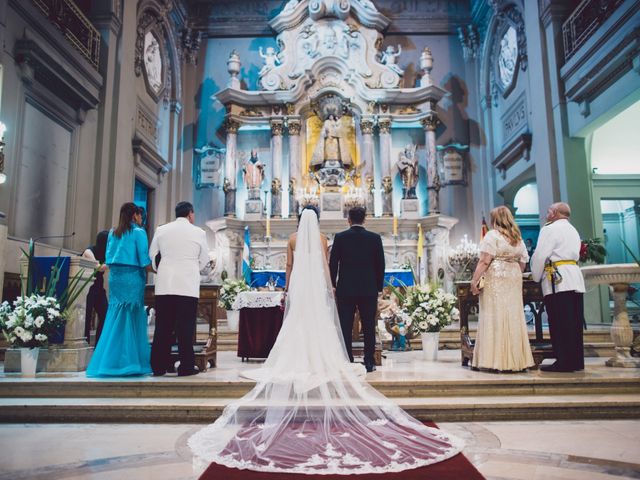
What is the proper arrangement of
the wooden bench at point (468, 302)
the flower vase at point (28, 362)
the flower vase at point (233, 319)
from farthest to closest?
1. the flower vase at point (233, 319)
2. the wooden bench at point (468, 302)
3. the flower vase at point (28, 362)

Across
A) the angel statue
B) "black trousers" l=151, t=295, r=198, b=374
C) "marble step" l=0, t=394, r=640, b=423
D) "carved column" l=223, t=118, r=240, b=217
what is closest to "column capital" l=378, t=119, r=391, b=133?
the angel statue

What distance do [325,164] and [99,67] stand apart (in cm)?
552

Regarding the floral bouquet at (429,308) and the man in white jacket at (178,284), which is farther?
the floral bouquet at (429,308)

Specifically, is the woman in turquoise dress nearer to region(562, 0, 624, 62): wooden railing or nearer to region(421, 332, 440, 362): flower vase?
region(421, 332, 440, 362): flower vase

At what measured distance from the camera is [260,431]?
3.41 meters

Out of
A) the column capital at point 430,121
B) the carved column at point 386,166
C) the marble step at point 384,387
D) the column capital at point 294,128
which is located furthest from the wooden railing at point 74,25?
the column capital at point 430,121

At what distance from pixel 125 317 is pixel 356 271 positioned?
2.23m

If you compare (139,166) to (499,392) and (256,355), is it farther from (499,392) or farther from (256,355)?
(499,392)

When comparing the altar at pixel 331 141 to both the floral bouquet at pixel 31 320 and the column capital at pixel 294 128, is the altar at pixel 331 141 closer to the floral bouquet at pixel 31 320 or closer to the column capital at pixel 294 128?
the column capital at pixel 294 128

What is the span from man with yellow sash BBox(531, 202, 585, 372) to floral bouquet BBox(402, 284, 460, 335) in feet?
3.93

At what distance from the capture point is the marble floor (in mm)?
2725

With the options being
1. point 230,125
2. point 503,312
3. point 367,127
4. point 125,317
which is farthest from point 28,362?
point 367,127

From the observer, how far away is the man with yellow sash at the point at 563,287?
4.87m

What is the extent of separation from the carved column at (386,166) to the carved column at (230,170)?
12.4 feet
